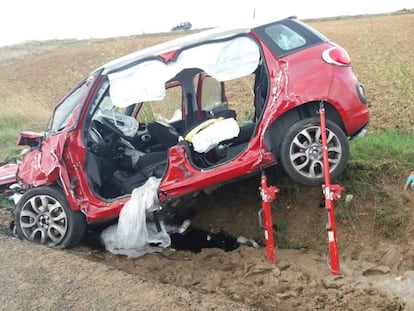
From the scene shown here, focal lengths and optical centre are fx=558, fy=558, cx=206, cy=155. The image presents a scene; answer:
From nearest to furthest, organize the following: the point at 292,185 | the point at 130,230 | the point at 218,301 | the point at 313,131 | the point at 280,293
Answer: 1. the point at 218,301
2. the point at 280,293
3. the point at 313,131
4. the point at 130,230
5. the point at 292,185

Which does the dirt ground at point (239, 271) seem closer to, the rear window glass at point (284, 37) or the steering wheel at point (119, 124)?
the steering wheel at point (119, 124)

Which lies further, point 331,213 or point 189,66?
point 189,66

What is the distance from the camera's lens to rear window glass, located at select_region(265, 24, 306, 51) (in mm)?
5656

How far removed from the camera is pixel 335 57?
5566 mm

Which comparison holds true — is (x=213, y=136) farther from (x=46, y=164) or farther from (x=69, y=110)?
(x=46, y=164)

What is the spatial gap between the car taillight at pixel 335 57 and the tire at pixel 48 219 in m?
3.10

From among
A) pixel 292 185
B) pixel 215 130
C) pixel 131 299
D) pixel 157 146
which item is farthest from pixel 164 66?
pixel 131 299

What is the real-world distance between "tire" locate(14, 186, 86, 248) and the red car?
0.01 m

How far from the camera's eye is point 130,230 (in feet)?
19.3

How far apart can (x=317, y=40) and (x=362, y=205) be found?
74.2 inches

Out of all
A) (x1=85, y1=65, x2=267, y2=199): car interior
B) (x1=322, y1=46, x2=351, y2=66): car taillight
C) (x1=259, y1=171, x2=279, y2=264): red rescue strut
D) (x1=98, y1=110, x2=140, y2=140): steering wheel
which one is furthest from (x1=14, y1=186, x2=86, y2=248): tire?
(x1=322, y1=46, x2=351, y2=66): car taillight

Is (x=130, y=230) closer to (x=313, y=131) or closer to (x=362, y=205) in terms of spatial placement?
(x=313, y=131)

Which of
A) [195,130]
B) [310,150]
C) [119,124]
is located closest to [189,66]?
[195,130]

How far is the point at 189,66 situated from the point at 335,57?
1.47 meters
